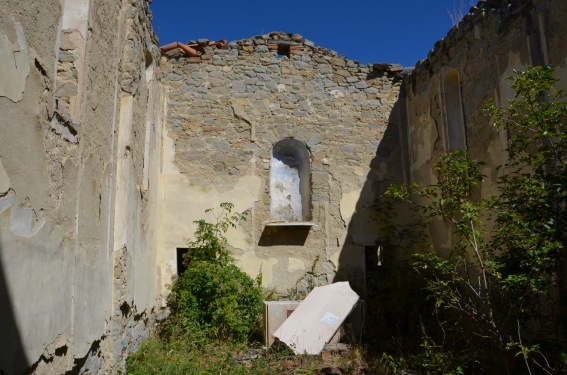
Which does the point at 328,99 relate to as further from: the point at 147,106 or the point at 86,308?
the point at 86,308

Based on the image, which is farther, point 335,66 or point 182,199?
point 335,66

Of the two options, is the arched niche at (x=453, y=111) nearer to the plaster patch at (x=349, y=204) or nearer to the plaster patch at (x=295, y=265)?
the plaster patch at (x=349, y=204)

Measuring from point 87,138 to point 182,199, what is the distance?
4.11m

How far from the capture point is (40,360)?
8.87 feet

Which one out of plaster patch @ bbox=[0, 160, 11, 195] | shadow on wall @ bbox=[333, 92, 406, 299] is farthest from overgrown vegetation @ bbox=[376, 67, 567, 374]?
plaster patch @ bbox=[0, 160, 11, 195]

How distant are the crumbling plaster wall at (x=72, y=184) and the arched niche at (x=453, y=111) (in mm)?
4568

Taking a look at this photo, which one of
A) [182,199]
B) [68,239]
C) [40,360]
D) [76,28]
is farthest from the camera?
[182,199]

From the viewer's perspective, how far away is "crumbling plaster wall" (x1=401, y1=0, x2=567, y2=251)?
5230mm

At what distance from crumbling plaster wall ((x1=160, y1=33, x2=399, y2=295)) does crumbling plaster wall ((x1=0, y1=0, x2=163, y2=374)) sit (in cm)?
183

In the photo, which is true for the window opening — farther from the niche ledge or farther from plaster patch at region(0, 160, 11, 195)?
plaster patch at region(0, 160, 11, 195)

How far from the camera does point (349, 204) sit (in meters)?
8.12

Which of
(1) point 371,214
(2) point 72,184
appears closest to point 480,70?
(1) point 371,214

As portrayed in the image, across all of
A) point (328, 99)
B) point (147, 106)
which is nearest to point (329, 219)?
Answer: point (328, 99)

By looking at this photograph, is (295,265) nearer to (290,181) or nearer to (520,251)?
(290,181)
